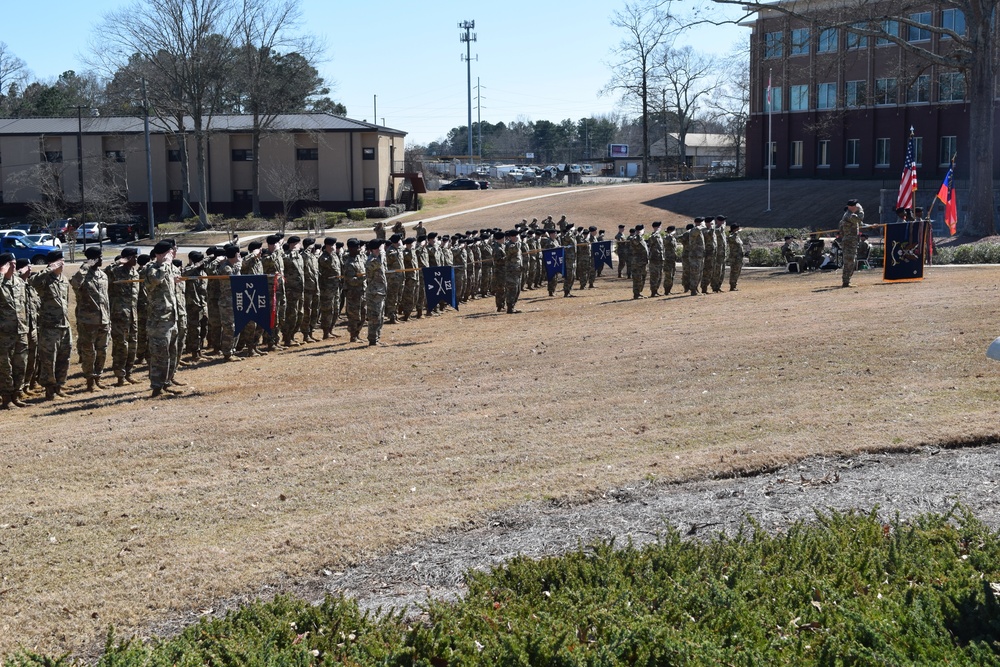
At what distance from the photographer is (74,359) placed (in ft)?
64.2

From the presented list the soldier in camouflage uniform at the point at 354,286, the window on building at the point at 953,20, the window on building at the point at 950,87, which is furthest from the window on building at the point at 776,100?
the soldier in camouflage uniform at the point at 354,286

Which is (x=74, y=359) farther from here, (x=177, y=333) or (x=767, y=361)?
(x=767, y=361)

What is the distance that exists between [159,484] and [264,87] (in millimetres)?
57975

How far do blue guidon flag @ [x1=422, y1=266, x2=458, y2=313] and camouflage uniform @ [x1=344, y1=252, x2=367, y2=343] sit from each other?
2577 millimetres

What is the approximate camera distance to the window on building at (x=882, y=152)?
2243 inches

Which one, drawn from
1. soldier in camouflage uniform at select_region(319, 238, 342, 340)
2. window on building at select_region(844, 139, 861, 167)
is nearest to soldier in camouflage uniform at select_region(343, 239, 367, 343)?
soldier in camouflage uniform at select_region(319, 238, 342, 340)

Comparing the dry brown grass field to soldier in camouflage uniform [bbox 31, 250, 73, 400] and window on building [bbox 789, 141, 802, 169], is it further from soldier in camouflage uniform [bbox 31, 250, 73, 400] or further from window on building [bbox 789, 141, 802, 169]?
window on building [bbox 789, 141, 802, 169]

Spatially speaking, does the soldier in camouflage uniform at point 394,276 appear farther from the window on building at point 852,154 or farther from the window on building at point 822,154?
the window on building at point 822,154

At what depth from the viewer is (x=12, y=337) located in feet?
48.8

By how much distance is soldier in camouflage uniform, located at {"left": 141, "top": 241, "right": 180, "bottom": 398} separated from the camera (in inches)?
566

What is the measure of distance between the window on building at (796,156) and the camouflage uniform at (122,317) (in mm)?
51593

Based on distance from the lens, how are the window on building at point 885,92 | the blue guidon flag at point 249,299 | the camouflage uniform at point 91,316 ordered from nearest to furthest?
the camouflage uniform at point 91,316
the blue guidon flag at point 249,299
the window on building at point 885,92

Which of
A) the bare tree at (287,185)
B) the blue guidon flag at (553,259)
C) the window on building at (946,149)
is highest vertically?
the window on building at (946,149)

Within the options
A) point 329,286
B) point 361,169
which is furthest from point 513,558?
point 361,169
